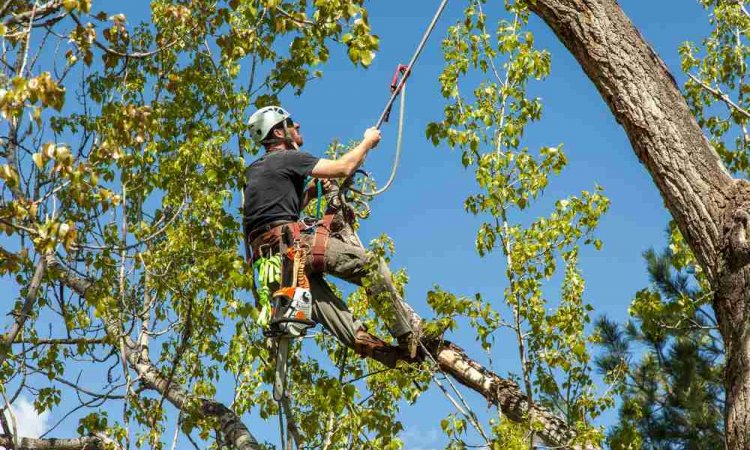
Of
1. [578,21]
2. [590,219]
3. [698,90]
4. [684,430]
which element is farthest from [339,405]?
[684,430]

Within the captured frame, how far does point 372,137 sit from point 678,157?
2052mm

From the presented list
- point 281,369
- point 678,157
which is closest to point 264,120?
point 281,369

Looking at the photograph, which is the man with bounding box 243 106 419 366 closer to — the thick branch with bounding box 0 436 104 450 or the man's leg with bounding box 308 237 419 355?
the man's leg with bounding box 308 237 419 355

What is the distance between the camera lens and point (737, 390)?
525cm

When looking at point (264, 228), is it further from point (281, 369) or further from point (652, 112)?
point (652, 112)

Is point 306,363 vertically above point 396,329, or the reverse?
point 306,363

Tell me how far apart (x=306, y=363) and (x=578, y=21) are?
12.6 feet

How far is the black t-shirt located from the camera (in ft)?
23.2

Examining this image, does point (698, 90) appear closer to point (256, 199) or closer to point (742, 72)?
point (742, 72)

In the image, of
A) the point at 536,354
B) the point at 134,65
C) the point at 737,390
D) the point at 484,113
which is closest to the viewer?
the point at 737,390

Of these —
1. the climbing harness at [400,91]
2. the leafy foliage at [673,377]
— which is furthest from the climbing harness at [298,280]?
the leafy foliage at [673,377]

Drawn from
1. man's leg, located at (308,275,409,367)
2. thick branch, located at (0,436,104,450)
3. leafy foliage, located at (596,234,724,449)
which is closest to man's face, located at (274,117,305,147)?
man's leg, located at (308,275,409,367)

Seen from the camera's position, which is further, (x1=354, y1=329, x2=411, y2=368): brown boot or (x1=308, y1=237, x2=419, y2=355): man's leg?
(x1=354, y1=329, x2=411, y2=368): brown boot

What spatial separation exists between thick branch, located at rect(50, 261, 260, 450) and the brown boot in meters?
1.53
